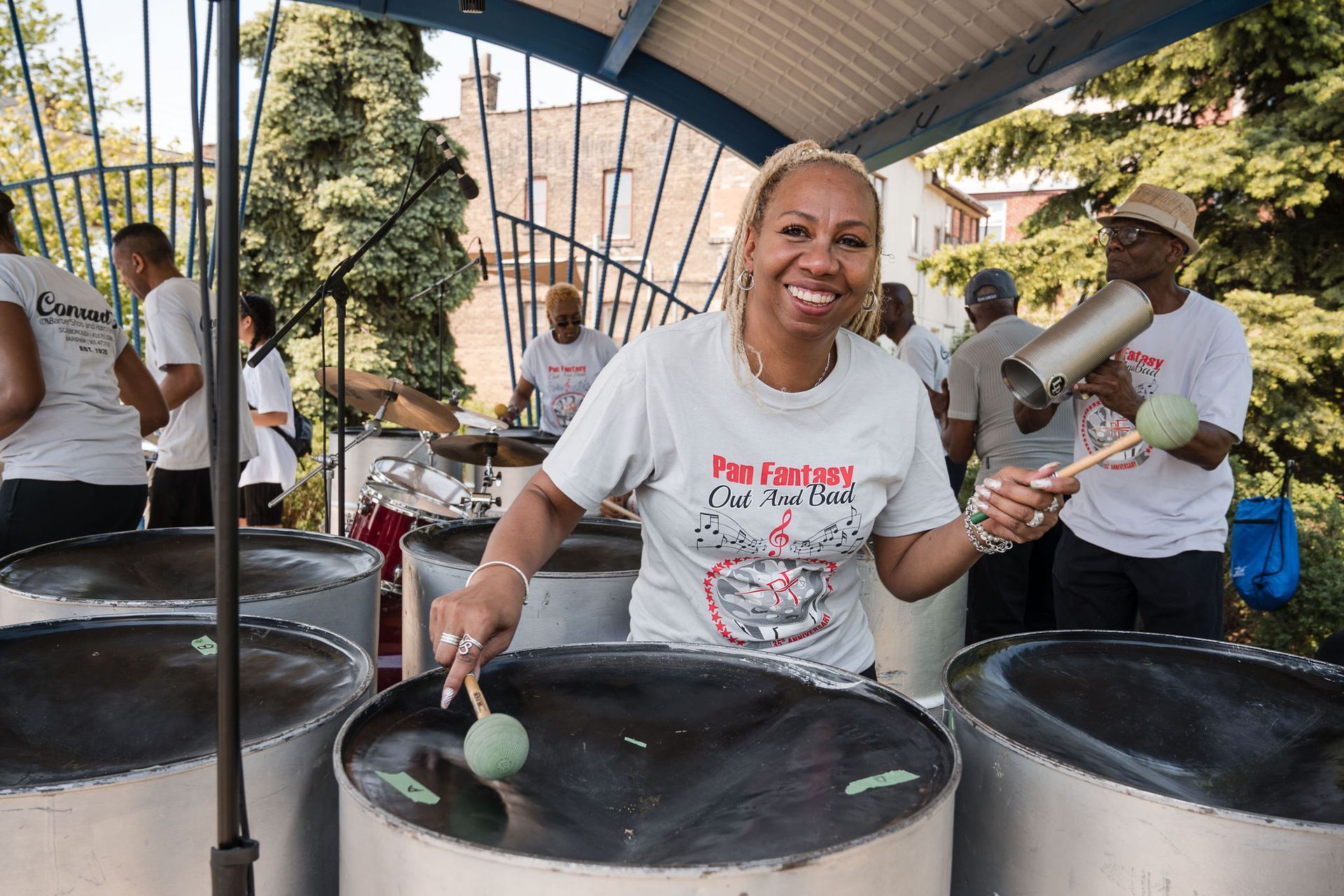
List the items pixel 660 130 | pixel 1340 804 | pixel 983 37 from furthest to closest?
1. pixel 660 130
2. pixel 983 37
3. pixel 1340 804

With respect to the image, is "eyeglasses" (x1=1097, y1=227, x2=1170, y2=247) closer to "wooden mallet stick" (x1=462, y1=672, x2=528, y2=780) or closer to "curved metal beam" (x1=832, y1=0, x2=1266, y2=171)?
"curved metal beam" (x1=832, y1=0, x2=1266, y2=171)

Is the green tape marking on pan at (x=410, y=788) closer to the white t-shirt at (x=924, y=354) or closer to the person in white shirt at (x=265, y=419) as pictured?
the person in white shirt at (x=265, y=419)

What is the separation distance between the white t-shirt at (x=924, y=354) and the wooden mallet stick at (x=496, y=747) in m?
3.49

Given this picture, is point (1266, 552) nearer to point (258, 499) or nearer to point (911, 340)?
point (911, 340)

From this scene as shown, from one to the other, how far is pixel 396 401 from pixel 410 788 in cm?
262

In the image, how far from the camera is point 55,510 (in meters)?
1.89

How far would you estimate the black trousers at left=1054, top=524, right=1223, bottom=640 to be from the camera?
1.85m

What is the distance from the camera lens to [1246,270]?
5.77m

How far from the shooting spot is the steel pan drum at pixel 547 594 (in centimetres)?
142

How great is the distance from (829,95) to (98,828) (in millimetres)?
2669

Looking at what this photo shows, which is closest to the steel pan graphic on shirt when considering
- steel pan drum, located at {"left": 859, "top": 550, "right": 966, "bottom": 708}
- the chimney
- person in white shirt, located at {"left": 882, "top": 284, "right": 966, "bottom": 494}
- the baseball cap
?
steel pan drum, located at {"left": 859, "top": 550, "right": 966, "bottom": 708}

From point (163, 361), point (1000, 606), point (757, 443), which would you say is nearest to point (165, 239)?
point (163, 361)

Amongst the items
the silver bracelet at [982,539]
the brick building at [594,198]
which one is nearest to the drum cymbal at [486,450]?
the silver bracelet at [982,539]

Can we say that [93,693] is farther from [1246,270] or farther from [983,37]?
[1246,270]
